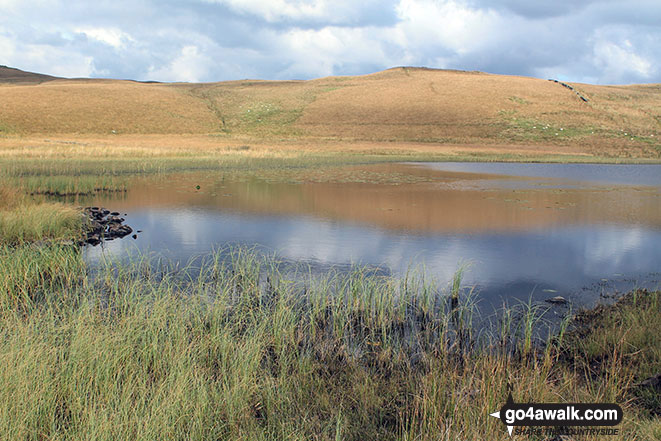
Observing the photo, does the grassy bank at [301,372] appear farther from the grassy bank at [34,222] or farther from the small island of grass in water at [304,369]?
the grassy bank at [34,222]

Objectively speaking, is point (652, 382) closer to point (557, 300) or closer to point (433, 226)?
point (557, 300)

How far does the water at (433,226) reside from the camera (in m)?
10.2

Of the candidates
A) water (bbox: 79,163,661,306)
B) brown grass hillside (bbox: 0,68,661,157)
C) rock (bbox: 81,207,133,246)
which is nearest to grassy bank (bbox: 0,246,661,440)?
water (bbox: 79,163,661,306)

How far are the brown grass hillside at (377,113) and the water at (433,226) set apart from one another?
33.4 meters

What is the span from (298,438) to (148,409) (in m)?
1.26

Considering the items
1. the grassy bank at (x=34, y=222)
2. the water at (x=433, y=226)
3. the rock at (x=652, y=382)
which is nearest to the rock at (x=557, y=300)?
the water at (x=433, y=226)

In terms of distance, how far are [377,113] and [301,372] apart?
217ft

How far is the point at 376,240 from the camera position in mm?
12891

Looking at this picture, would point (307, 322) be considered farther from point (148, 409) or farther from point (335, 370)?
point (148, 409)

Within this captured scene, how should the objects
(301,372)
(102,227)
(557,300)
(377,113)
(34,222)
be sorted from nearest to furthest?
(301,372) < (557,300) < (34,222) < (102,227) < (377,113)

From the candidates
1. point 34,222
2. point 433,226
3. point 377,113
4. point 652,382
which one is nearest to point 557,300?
point 652,382

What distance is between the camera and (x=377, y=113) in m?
68.8

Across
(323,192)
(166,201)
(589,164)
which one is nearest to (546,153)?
(589,164)

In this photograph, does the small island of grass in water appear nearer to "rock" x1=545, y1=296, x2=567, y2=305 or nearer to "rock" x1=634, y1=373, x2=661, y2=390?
"rock" x1=634, y1=373, x2=661, y2=390
